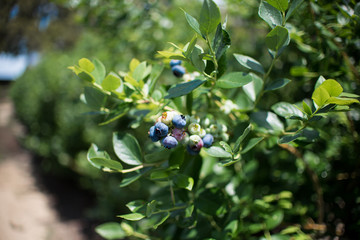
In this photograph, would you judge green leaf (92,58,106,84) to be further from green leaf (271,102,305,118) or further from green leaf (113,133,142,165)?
green leaf (271,102,305,118)

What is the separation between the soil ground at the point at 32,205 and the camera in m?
2.72

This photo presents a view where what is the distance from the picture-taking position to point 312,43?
2.47 feet

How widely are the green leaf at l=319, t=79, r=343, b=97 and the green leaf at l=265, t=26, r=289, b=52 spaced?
0.34 ft

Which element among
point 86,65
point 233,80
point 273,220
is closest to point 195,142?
point 233,80

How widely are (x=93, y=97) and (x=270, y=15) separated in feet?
1.35

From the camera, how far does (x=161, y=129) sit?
1.53ft

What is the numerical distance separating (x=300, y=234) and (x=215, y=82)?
534 mm

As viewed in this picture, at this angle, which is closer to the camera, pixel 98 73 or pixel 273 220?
pixel 98 73

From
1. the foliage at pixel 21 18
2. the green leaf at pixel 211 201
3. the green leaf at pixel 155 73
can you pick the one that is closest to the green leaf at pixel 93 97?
the green leaf at pixel 155 73

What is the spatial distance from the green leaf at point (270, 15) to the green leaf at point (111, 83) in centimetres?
30

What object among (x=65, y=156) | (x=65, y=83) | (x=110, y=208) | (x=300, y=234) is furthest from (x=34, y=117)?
(x=300, y=234)

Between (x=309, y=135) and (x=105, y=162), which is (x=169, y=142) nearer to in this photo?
(x=105, y=162)

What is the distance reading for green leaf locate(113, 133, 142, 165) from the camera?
592mm

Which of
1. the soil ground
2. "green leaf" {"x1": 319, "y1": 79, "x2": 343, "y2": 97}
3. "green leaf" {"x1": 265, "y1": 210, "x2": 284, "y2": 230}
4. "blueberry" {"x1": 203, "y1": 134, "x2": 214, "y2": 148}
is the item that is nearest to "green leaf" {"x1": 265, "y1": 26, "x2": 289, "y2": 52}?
"green leaf" {"x1": 319, "y1": 79, "x2": 343, "y2": 97}
